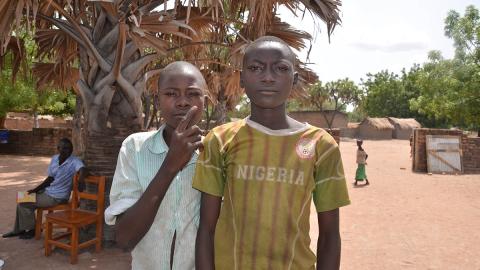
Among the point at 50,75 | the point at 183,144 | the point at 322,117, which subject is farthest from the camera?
the point at 322,117

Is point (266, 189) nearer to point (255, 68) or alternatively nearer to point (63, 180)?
point (255, 68)

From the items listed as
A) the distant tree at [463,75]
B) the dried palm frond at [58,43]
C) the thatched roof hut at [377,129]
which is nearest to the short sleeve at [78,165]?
the dried palm frond at [58,43]

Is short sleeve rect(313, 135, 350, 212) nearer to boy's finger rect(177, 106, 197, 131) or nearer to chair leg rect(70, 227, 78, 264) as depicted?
boy's finger rect(177, 106, 197, 131)

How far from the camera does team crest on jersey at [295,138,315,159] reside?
4.56 feet

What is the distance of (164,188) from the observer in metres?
1.37

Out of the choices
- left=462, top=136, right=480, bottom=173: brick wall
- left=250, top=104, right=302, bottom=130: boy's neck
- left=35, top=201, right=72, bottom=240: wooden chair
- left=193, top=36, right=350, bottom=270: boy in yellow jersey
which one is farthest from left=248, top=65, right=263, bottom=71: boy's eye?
left=462, top=136, right=480, bottom=173: brick wall

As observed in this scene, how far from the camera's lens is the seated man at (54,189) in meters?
4.89

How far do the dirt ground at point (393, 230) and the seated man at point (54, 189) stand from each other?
21cm

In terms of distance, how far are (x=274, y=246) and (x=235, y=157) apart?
0.34m

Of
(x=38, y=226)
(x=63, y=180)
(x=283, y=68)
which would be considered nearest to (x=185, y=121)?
(x=283, y=68)

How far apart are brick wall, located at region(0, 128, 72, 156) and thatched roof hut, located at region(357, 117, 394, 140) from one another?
2939 centimetres

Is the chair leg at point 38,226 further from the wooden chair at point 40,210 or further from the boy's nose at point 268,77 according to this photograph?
the boy's nose at point 268,77

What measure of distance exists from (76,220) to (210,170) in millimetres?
3413

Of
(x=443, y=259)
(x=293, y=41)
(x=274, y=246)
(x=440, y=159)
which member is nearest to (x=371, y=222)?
(x=443, y=259)
